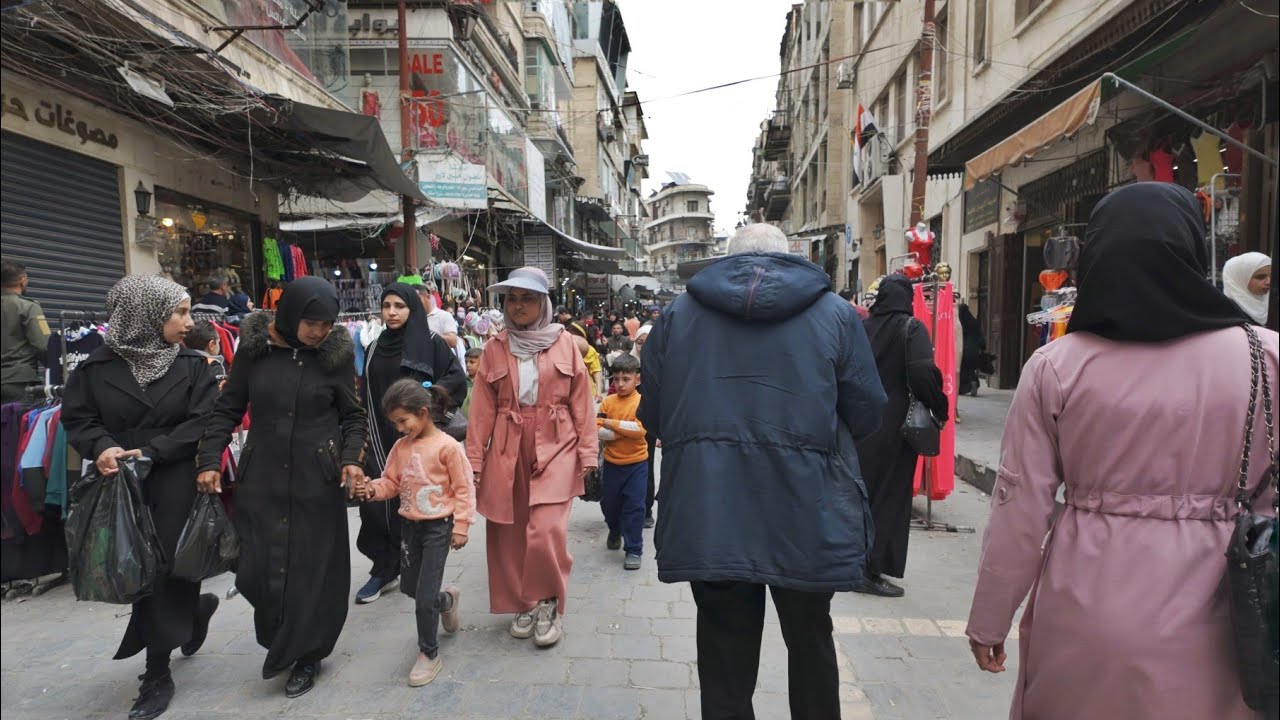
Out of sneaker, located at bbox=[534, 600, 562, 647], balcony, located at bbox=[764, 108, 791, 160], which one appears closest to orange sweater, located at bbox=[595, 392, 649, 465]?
sneaker, located at bbox=[534, 600, 562, 647]

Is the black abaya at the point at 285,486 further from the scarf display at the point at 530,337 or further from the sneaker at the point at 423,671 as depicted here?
the scarf display at the point at 530,337

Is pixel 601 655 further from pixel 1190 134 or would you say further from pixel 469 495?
pixel 1190 134

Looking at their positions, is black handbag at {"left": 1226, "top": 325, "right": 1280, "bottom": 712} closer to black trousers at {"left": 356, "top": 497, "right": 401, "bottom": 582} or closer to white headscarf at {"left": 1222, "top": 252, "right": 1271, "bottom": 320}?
black trousers at {"left": 356, "top": 497, "right": 401, "bottom": 582}

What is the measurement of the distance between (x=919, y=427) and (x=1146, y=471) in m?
2.65

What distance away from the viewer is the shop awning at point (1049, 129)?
6289mm

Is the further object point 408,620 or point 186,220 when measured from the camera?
point 186,220

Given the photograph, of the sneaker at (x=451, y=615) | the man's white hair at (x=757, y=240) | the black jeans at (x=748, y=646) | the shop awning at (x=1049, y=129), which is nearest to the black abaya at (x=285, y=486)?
the sneaker at (x=451, y=615)

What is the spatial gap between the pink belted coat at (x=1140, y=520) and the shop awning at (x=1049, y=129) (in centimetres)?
554

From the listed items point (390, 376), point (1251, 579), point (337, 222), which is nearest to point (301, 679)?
point (390, 376)

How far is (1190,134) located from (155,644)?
10.0 m

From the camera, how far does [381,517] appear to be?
4.43 meters

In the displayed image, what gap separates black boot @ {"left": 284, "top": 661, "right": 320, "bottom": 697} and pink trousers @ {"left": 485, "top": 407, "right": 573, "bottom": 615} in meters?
0.90

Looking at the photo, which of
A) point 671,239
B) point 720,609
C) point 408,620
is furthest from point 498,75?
point 671,239

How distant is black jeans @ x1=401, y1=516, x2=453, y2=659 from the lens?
344 cm
